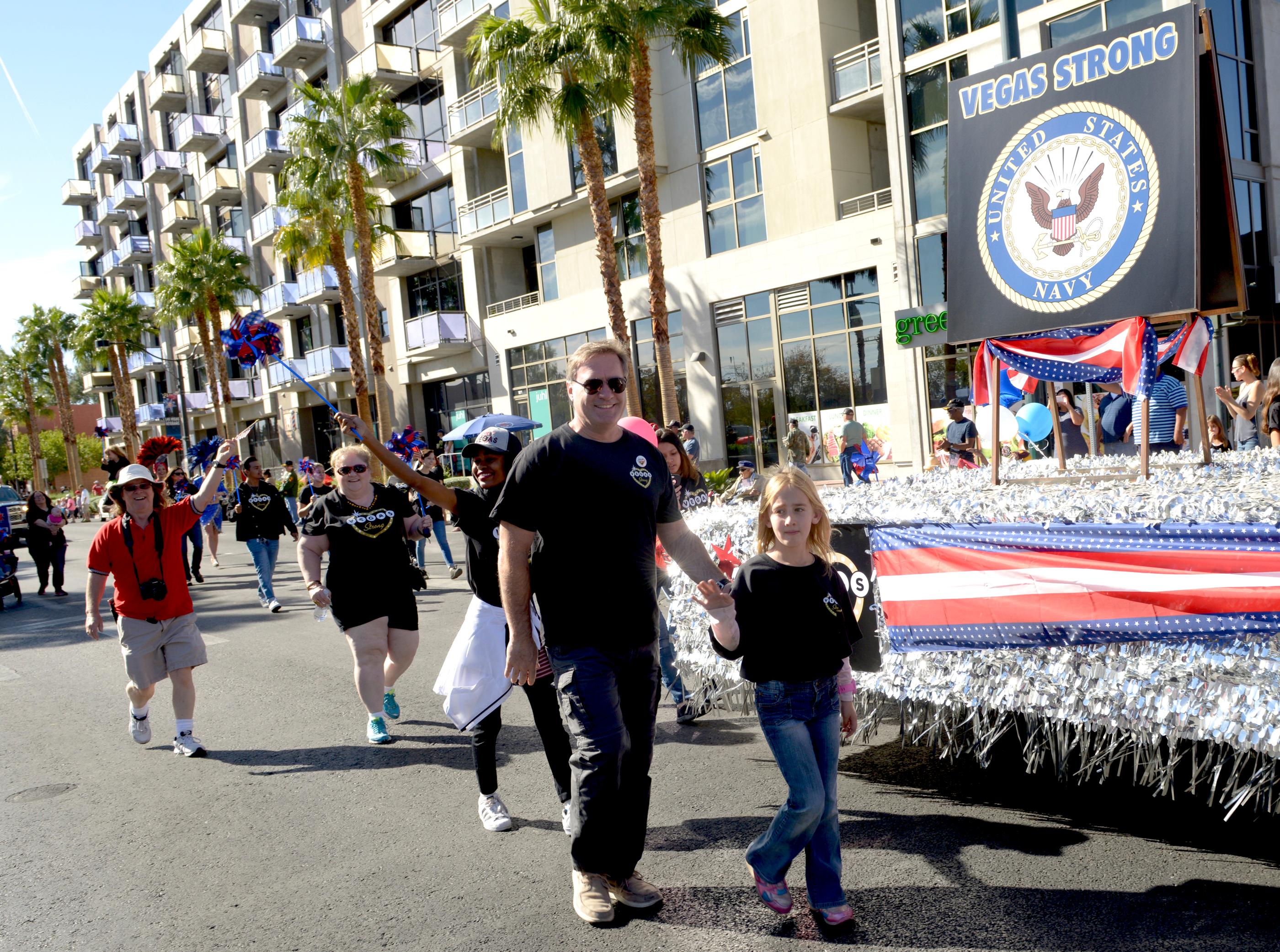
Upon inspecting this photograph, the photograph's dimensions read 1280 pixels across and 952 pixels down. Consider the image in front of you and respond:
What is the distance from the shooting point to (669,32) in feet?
59.2

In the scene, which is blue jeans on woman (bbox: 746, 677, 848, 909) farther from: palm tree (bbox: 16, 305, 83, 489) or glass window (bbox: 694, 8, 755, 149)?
palm tree (bbox: 16, 305, 83, 489)

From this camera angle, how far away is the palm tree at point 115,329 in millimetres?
48969

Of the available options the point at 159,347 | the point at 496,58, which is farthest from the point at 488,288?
the point at 159,347

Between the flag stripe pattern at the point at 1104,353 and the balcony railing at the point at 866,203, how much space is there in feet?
47.8

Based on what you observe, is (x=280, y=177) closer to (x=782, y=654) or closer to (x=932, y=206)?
(x=932, y=206)

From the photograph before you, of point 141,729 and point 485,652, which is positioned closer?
point 485,652

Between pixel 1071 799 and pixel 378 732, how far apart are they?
3.88m

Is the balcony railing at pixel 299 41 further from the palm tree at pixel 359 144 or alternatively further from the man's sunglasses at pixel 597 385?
the man's sunglasses at pixel 597 385

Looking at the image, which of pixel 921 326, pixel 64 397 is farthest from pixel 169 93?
pixel 921 326

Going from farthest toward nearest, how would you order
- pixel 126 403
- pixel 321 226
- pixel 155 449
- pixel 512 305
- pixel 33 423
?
pixel 33 423 < pixel 126 403 < pixel 512 305 < pixel 321 226 < pixel 155 449

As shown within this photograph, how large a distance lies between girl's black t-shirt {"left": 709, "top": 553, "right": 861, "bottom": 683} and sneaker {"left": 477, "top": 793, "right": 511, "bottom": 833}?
1.70 metres

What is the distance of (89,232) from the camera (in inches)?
2741

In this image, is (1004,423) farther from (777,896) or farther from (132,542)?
(132,542)

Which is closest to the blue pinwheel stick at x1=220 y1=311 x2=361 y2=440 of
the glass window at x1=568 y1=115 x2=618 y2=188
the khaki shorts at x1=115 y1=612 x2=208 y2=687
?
the khaki shorts at x1=115 y1=612 x2=208 y2=687
